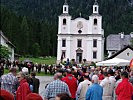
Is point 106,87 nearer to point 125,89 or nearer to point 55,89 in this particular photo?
point 125,89

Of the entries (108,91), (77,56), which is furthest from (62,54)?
(108,91)

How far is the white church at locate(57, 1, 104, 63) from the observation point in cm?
9562

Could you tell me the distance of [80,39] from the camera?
97.4 meters

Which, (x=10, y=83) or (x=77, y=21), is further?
(x=77, y=21)

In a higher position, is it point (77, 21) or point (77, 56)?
point (77, 21)

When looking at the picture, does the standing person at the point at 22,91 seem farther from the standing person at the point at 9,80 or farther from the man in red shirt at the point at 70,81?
the man in red shirt at the point at 70,81

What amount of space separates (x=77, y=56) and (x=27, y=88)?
8464 centimetres

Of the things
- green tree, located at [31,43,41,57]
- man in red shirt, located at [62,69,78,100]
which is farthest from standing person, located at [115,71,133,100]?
green tree, located at [31,43,41,57]

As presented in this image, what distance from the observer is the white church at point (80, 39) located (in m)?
95.6

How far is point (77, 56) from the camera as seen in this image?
96.4 meters

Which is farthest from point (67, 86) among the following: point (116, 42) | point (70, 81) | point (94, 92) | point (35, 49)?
point (35, 49)

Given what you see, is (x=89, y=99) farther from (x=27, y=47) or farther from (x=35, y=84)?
(x=27, y=47)

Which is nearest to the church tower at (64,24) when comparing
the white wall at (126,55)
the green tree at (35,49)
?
the green tree at (35,49)

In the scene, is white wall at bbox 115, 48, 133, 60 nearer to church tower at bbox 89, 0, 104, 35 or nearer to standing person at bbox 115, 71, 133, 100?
church tower at bbox 89, 0, 104, 35
